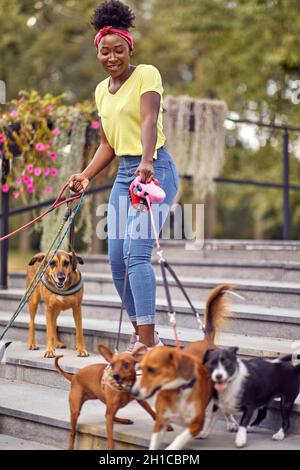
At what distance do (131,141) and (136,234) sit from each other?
44 cm

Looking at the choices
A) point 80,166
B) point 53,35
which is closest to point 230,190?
point 53,35

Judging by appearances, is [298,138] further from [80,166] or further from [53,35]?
[53,35]

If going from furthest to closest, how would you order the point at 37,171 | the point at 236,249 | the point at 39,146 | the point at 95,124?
the point at 236,249, the point at 95,124, the point at 37,171, the point at 39,146

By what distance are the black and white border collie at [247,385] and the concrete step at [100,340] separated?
48cm

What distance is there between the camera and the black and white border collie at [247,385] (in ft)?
9.29

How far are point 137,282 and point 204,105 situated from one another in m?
3.95

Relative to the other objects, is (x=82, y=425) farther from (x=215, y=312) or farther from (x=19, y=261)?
(x=19, y=261)

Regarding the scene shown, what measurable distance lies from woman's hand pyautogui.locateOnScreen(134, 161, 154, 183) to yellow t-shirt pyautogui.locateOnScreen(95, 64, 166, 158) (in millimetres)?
217

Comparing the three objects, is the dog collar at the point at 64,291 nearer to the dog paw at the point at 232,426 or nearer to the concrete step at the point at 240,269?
the dog paw at the point at 232,426

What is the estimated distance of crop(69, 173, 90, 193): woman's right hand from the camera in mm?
3543

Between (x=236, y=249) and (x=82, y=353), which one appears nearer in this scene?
(x=82, y=353)

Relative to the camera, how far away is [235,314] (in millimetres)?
4203

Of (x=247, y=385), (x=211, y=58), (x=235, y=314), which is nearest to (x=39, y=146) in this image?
(x=235, y=314)

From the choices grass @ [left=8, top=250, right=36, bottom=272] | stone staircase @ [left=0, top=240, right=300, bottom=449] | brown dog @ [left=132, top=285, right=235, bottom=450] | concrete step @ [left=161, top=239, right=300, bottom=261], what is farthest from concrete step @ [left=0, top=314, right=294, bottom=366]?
grass @ [left=8, top=250, right=36, bottom=272]
